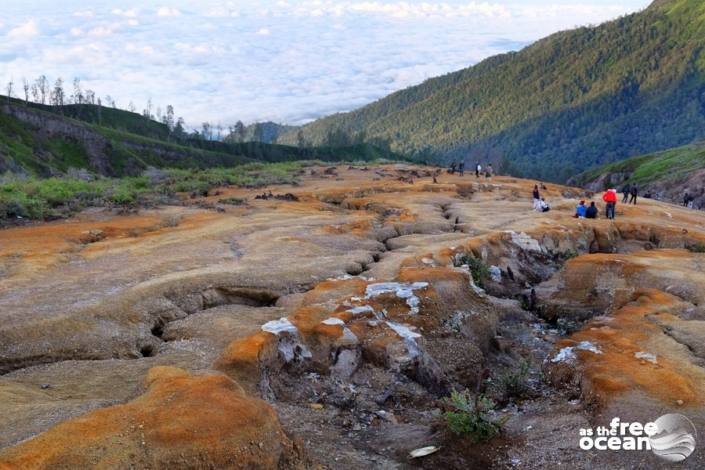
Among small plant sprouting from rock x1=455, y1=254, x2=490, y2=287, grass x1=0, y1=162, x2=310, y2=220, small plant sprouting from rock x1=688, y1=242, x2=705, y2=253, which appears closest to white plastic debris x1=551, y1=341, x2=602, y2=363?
small plant sprouting from rock x1=455, y1=254, x2=490, y2=287

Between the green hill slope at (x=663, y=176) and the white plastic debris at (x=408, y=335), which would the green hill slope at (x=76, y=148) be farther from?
the green hill slope at (x=663, y=176)

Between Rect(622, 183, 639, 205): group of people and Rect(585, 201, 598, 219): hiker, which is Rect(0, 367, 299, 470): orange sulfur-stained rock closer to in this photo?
Rect(585, 201, 598, 219): hiker

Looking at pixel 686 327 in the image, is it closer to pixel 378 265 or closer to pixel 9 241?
pixel 378 265

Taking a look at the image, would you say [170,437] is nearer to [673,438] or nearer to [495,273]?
[673,438]

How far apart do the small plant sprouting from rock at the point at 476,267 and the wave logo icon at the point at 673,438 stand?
12726 mm

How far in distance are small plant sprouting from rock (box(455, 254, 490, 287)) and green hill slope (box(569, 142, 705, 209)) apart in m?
62.9

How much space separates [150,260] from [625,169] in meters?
145

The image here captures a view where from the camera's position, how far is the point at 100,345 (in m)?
14.9

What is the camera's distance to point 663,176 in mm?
117500

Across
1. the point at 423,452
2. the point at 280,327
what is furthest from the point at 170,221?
the point at 423,452
